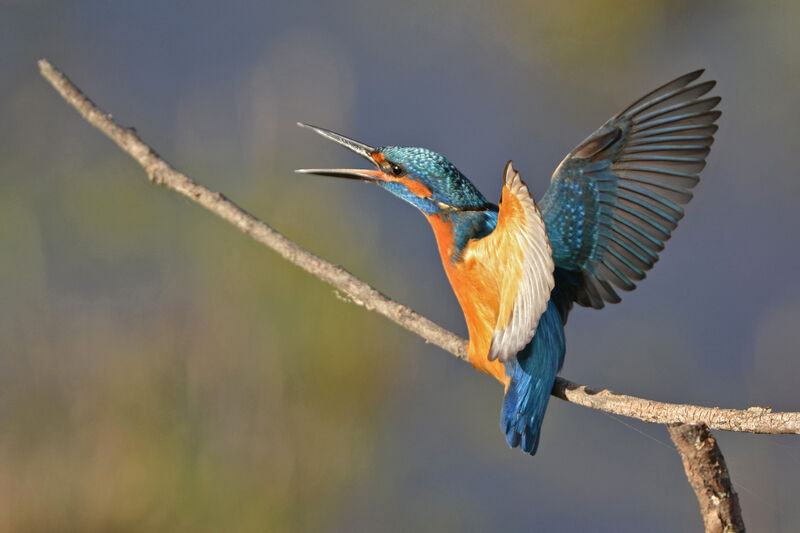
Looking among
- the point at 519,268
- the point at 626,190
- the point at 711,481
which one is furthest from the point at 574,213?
the point at 711,481

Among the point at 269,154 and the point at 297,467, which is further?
the point at 269,154

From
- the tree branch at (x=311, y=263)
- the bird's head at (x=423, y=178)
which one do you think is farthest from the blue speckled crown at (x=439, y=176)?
the tree branch at (x=311, y=263)

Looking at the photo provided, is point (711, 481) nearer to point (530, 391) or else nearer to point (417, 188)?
point (530, 391)

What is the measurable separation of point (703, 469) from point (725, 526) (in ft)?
0.16

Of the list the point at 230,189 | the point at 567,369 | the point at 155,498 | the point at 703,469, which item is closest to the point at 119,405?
the point at 155,498

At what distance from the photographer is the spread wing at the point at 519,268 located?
0.68 m

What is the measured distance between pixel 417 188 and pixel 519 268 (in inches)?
8.0

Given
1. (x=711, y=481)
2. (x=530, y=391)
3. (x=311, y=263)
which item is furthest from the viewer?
(x=311, y=263)

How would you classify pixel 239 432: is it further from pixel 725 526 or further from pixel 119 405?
pixel 725 526

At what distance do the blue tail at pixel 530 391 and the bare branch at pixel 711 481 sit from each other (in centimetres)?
14

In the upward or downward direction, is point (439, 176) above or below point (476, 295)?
above

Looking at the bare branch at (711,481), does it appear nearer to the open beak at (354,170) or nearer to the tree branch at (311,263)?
the tree branch at (311,263)

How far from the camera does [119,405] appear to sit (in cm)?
161

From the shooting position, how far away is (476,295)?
33.9 inches
